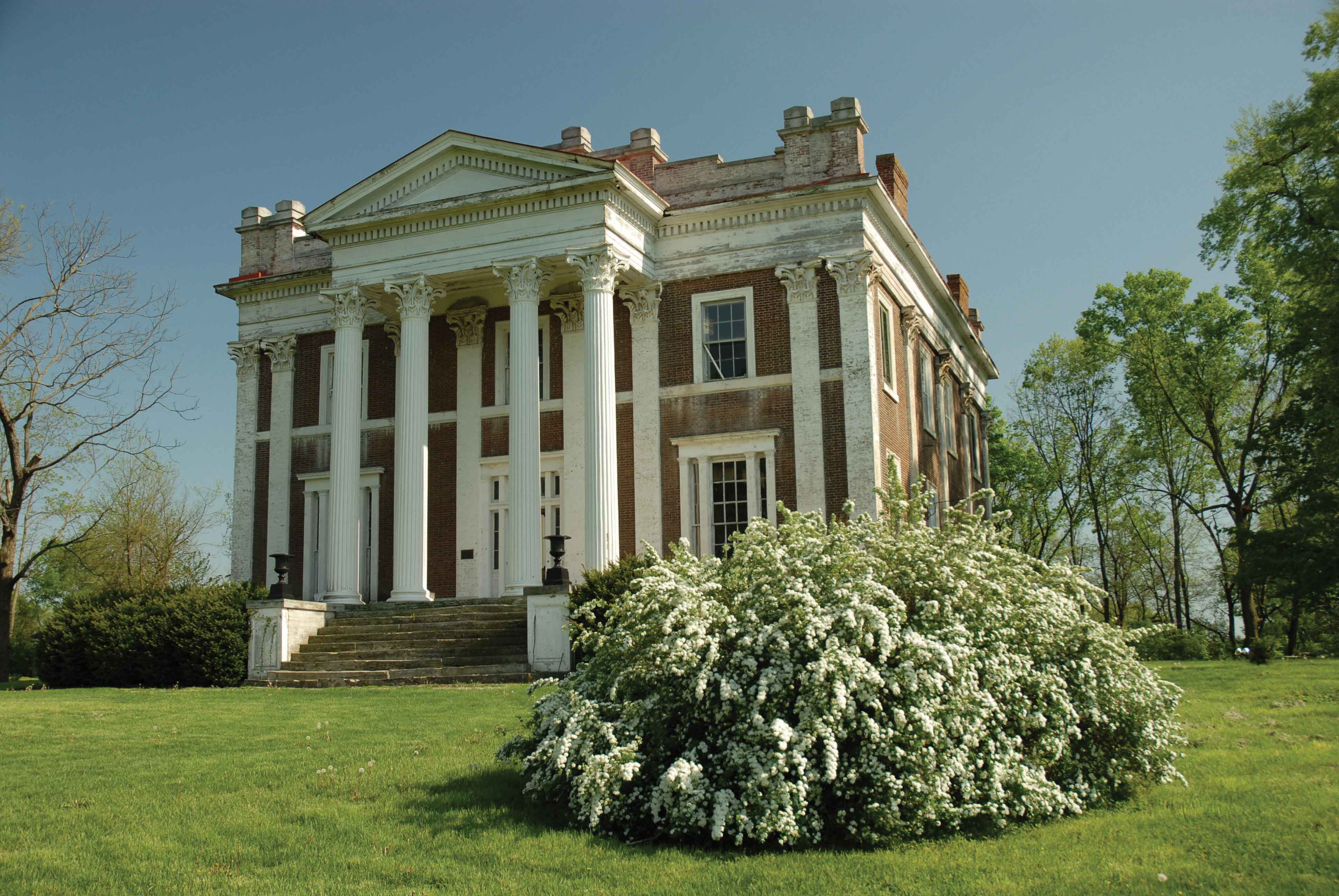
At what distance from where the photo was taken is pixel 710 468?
25875mm

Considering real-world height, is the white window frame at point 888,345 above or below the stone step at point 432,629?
above

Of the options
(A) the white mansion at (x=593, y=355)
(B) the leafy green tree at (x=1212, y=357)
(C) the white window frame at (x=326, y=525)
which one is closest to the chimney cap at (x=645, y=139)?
(A) the white mansion at (x=593, y=355)

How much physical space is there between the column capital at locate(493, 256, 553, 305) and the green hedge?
871cm

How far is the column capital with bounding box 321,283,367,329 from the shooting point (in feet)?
87.6


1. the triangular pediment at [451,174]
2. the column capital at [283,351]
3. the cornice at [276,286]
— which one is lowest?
the column capital at [283,351]

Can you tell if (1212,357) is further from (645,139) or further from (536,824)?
(536,824)

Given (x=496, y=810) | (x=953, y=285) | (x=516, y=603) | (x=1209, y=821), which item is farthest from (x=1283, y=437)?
(x=496, y=810)

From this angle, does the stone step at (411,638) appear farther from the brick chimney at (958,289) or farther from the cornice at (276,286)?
the brick chimney at (958,289)

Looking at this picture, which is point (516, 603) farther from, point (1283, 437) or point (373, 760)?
point (1283, 437)

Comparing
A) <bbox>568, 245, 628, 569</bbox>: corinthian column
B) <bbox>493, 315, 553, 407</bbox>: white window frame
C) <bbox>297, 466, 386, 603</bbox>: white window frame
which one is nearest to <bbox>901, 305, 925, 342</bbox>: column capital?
<bbox>568, 245, 628, 569</bbox>: corinthian column

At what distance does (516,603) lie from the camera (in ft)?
77.2

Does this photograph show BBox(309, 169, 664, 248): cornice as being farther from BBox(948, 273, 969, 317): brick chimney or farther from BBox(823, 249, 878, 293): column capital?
BBox(948, 273, 969, 317): brick chimney

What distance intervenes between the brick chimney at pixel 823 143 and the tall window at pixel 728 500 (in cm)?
665

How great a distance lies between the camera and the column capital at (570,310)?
27391mm
